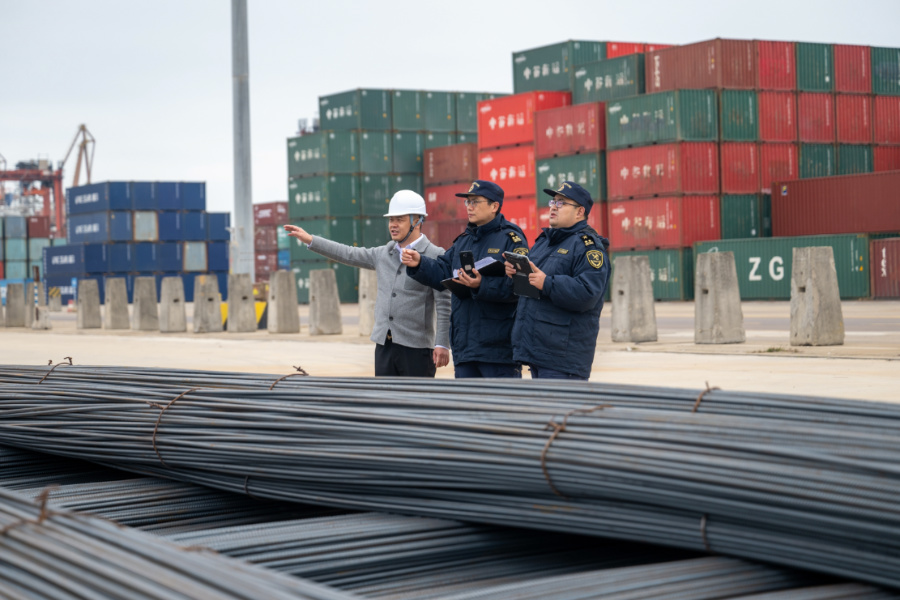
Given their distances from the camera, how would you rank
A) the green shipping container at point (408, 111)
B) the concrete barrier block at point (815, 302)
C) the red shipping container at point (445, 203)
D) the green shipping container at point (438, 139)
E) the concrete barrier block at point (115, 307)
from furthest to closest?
1. the green shipping container at point (438, 139)
2. the green shipping container at point (408, 111)
3. the red shipping container at point (445, 203)
4. the concrete barrier block at point (115, 307)
5. the concrete barrier block at point (815, 302)

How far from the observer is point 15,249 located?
6825 centimetres

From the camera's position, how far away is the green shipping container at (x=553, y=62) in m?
41.9

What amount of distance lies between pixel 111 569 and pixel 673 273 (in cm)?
3115

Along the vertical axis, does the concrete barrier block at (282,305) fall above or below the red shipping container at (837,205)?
below

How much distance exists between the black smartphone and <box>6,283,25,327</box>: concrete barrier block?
2402cm

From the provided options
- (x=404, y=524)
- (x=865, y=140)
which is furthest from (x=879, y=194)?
(x=404, y=524)

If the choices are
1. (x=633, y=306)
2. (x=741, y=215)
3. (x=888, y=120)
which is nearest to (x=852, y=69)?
(x=888, y=120)

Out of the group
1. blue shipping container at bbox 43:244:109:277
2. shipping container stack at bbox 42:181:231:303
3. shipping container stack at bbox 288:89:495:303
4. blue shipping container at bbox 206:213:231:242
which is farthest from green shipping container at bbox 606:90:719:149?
blue shipping container at bbox 43:244:109:277

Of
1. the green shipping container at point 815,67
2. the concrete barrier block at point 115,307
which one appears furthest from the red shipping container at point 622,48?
the concrete barrier block at point 115,307

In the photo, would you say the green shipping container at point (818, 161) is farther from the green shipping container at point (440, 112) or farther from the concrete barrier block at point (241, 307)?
the concrete barrier block at point (241, 307)

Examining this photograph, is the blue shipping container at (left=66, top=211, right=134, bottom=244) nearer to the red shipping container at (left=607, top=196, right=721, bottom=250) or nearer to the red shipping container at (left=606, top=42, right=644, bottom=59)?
the red shipping container at (left=606, top=42, right=644, bottom=59)

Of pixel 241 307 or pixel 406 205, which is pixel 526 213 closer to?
pixel 241 307

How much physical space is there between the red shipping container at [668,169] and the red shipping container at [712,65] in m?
2.00

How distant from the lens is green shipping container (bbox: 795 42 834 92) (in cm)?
3412
